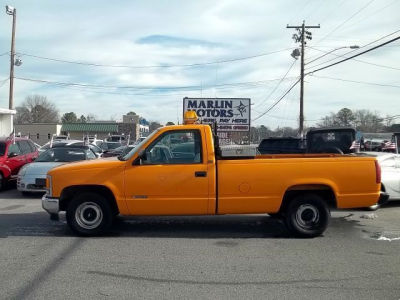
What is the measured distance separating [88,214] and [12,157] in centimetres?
821

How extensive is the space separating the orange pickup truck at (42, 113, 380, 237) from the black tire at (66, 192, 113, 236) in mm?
15

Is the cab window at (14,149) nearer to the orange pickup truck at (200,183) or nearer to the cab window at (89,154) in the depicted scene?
the cab window at (89,154)

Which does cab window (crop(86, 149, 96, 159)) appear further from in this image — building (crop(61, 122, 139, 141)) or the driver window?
building (crop(61, 122, 139, 141))

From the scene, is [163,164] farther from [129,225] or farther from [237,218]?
[237,218]

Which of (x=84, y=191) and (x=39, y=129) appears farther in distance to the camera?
(x=39, y=129)

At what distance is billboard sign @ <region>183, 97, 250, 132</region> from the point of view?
60.3 feet

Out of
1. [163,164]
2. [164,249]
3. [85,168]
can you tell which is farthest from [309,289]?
[85,168]

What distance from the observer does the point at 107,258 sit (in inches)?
244

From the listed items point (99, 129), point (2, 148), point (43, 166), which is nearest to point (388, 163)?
point (43, 166)

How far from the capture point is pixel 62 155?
44.8 ft

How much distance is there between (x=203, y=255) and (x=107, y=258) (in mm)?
1353

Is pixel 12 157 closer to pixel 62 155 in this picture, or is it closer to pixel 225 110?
pixel 62 155

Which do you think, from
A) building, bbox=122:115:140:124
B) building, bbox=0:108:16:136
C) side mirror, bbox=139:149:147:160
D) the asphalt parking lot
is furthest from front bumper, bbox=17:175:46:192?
building, bbox=122:115:140:124

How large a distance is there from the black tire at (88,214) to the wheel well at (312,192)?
299cm
